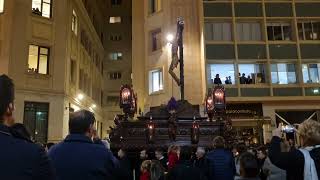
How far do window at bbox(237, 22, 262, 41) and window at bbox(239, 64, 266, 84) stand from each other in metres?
1.93

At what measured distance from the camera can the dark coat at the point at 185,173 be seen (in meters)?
6.08

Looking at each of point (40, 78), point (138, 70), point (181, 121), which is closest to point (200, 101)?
point (138, 70)

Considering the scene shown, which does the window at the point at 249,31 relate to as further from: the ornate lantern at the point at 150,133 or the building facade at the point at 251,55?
the ornate lantern at the point at 150,133

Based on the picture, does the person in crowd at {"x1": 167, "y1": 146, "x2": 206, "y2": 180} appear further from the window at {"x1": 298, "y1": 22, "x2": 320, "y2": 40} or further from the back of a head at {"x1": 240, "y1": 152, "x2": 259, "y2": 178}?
→ the window at {"x1": 298, "y1": 22, "x2": 320, "y2": 40}

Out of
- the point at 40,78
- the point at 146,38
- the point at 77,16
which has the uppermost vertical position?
the point at 77,16

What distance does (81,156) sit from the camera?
333 cm

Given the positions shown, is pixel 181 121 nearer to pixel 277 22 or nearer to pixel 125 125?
pixel 125 125

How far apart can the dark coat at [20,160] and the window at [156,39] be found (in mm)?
24540

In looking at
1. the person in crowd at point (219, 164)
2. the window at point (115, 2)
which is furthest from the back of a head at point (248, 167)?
A: the window at point (115, 2)

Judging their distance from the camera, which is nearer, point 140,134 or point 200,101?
point 140,134

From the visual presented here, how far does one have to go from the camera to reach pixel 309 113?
2541 cm

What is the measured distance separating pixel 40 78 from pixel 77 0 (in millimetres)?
8986

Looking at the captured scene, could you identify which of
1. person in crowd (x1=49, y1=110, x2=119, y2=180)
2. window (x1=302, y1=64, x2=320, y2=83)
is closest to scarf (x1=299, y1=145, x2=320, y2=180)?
person in crowd (x1=49, y1=110, x2=119, y2=180)

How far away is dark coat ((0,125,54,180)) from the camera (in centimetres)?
222
